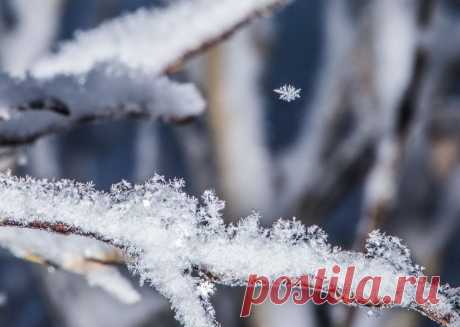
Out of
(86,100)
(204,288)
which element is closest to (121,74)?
(86,100)

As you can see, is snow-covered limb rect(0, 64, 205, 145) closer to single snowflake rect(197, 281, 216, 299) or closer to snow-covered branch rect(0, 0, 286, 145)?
snow-covered branch rect(0, 0, 286, 145)

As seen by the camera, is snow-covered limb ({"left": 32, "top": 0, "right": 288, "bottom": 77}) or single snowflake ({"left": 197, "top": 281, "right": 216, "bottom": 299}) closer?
single snowflake ({"left": 197, "top": 281, "right": 216, "bottom": 299})

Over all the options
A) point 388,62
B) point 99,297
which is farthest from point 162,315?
point 388,62

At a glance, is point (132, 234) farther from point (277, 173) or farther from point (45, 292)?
point (45, 292)

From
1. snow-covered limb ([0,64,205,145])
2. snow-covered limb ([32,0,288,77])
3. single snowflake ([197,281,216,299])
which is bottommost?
single snowflake ([197,281,216,299])

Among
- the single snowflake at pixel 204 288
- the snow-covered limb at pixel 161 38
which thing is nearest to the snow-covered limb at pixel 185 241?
the single snowflake at pixel 204 288

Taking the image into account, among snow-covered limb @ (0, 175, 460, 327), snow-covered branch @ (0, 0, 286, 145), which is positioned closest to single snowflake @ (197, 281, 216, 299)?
snow-covered limb @ (0, 175, 460, 327)

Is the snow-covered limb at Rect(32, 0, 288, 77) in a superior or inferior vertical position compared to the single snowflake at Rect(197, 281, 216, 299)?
superior

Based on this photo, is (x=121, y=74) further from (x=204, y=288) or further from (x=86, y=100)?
(x=204, y=288)
